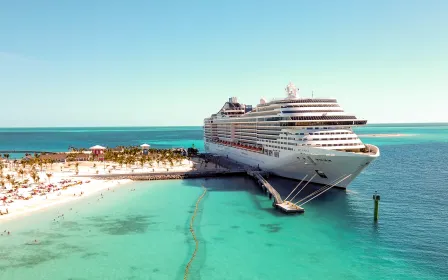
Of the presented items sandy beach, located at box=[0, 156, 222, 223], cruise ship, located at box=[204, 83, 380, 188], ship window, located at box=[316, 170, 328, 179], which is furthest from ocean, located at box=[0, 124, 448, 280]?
cruise ship, located at box=[204, 83, 380, 188]

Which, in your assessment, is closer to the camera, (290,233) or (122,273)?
(122,273)

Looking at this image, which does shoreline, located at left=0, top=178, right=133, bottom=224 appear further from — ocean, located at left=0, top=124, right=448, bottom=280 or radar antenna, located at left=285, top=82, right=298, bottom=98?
radar antenna, located at left=285, top=82, right=298, bottom=98

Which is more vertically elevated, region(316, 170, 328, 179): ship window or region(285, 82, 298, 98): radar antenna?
region(285, 82, 298, 98): radar antenna

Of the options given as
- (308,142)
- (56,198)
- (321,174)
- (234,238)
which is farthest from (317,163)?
(56,198)

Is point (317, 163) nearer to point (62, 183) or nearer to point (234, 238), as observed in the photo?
point (234, 238)

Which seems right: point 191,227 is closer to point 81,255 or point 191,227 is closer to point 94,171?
point 81,255

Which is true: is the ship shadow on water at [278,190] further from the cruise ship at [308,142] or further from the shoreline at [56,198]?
the shoreline at [56,198]

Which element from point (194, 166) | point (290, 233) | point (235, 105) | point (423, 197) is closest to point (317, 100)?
point (423, 197)
